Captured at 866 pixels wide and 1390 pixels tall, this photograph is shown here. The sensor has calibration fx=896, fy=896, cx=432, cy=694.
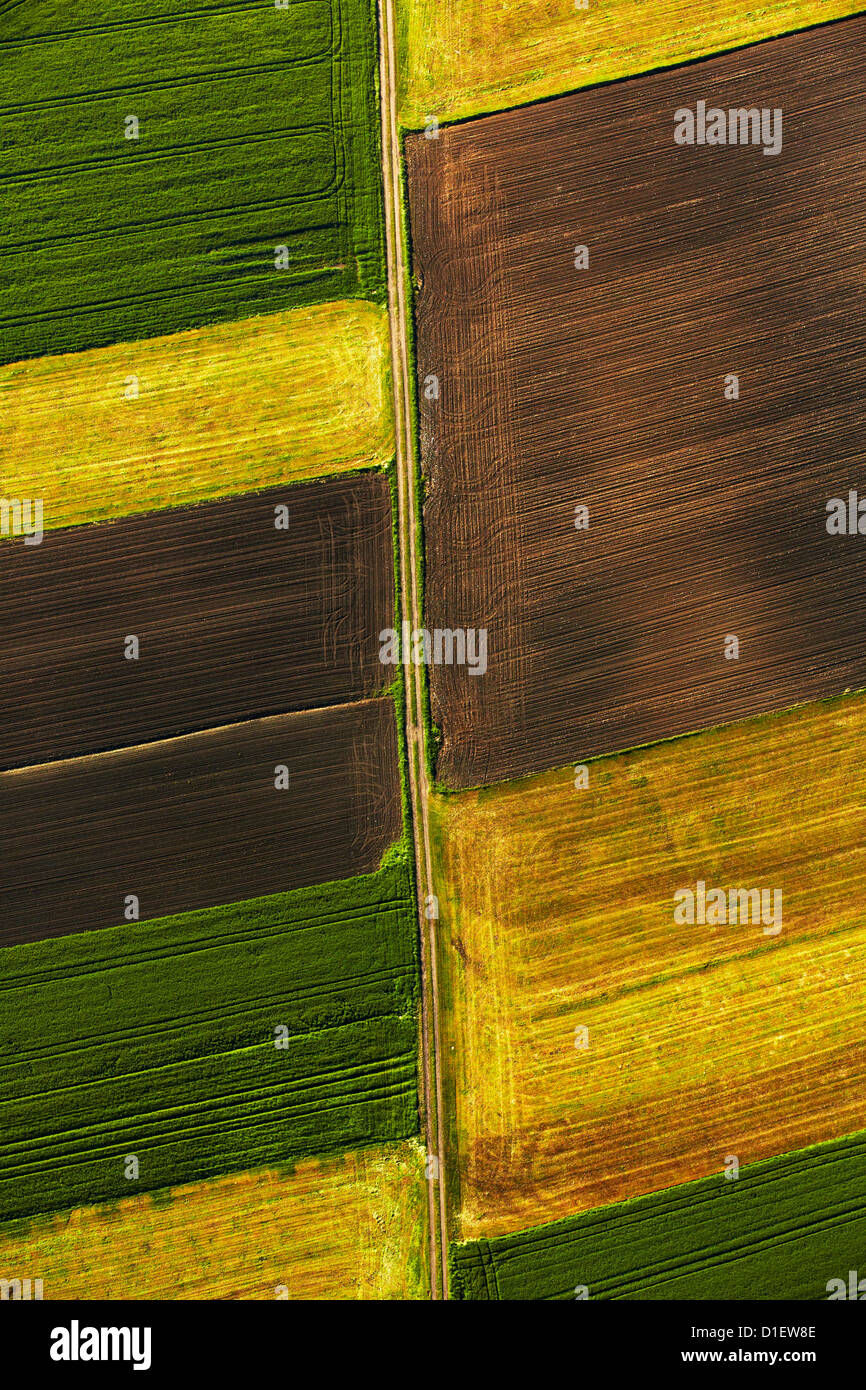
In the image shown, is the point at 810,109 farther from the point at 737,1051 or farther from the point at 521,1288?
the point at 521,1288

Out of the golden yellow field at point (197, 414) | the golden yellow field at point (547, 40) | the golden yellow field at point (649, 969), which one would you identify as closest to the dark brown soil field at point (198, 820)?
the golden yellow field at point (649, 969)

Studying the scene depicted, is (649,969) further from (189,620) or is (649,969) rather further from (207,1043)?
(189,620)

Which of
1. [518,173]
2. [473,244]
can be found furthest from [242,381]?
[518,173]

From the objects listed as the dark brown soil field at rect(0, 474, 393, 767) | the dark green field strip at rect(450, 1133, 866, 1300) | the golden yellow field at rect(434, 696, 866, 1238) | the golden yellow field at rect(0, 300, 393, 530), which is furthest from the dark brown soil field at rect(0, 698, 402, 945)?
the dark green field strip at rect(450, 1133, 866, 1300)

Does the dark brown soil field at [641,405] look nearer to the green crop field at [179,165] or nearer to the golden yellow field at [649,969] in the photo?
the golden yellow field at [649,969]

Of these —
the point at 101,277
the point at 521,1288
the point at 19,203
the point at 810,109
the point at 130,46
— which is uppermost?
the point at 130,46

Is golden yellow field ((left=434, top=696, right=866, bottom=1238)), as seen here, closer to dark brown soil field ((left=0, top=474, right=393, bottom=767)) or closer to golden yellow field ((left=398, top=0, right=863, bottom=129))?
dark brown soil field ((left=0, top=474, right=393, bottom=767))
